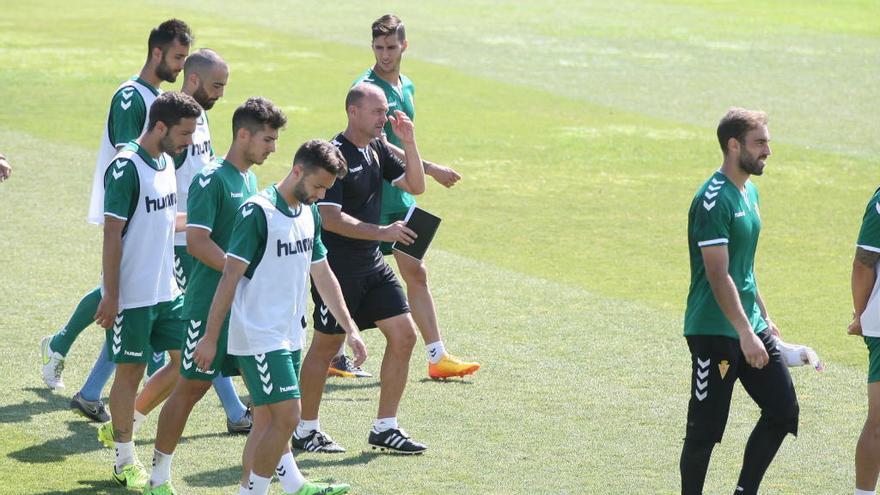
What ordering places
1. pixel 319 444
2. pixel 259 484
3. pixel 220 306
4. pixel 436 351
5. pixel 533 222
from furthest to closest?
pixel 533 222
pixel 436 351
pixel 319 444
pixel 259 484
pixel 220 306

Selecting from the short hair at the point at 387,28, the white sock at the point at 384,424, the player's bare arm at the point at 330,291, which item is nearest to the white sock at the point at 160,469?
the player's bare arm at the point at 330,291

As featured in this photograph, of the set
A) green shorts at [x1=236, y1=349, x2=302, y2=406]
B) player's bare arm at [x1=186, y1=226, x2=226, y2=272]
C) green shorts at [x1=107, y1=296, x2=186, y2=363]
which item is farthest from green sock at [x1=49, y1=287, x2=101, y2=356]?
green shorts at [x1=236, y1=349, x2=302, y2=406]

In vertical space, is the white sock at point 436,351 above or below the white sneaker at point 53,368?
above

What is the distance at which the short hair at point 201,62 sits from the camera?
8.35 m

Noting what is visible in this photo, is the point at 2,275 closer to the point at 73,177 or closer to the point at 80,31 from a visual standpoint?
the point at 73,177

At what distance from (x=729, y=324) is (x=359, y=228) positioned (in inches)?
93.2

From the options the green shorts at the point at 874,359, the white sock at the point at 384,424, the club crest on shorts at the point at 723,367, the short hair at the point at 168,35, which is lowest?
the white sock at the point at 384,424

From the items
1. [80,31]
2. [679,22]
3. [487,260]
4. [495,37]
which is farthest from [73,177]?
[679,22]

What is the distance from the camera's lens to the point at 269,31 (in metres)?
33.8

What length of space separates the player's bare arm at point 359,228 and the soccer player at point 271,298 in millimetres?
1361

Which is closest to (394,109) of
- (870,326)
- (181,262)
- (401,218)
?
(401,218)

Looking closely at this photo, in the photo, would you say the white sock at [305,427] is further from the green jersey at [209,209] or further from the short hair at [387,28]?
the short hair at [387,28]

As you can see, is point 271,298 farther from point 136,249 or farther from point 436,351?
point 436,351

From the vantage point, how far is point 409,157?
8.51 metres
